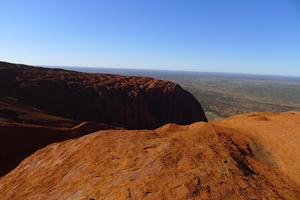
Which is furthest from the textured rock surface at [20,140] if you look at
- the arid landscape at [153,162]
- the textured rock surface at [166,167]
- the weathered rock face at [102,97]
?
the weathered rock face at [102,97]

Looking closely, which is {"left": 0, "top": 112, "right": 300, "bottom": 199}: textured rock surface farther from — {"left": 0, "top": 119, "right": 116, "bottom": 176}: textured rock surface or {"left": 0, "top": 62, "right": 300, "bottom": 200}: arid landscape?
{"left": 0, "top": 119, "right": 116, "bottom": 176}: textured rock surface

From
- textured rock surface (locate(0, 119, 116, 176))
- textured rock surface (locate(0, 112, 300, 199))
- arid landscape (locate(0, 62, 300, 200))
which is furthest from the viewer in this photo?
textured rock surface (locate(0, 119, 116, 176))

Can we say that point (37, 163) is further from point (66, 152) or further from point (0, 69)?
point (0, 69)

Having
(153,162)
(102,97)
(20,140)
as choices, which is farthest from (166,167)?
(102,97)

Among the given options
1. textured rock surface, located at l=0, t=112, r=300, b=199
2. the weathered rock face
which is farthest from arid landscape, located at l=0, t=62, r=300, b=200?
the weathered rock face

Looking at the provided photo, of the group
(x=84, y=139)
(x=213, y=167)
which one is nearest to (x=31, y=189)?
(x=84, y=139)

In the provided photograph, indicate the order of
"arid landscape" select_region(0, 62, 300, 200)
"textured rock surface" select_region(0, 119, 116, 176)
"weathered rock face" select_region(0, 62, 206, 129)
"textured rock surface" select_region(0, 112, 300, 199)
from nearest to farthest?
"textured rock surface" select_region(0, 112, 300, 199), "arid landscape" select_region(0, 62, 300, 200), "textured rock surface" select_region(0, 119, 116, 176), "weathered rock face" select_region(0, 62, 206, 129)

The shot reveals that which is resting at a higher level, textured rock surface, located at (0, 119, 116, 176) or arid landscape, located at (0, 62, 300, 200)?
arid landscape, located at (0, 62, 300, 200)
